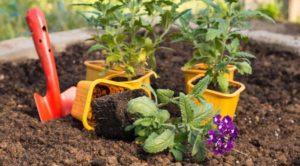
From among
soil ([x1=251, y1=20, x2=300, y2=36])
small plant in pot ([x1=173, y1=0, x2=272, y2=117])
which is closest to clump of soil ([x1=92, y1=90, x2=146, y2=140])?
small plant in pot ([x1=173, y1=0, x2=272, y2=117])

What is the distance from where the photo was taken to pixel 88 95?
2732 mm

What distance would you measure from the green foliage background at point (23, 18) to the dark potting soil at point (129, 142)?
2.98ft

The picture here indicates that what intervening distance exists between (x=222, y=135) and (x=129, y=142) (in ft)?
1.30

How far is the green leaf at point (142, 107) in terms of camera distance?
241 centimetres

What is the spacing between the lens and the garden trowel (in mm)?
2910

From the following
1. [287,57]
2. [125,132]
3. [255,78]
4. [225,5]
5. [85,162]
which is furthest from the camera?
[287,57]

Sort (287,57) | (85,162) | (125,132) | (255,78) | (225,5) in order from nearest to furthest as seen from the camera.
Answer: (85,162) < (125,132) < (225,5) < (255,78) < (287,57)

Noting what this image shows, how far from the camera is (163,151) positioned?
8.26 ft

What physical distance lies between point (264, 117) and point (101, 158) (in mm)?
1020

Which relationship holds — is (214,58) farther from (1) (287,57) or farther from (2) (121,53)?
(1) (287,57)

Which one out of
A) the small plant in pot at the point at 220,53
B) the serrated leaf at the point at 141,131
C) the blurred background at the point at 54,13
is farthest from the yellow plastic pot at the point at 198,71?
the blurred background at the point at 54,13

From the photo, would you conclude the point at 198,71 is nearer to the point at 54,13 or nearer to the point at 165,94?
the point at 165,94

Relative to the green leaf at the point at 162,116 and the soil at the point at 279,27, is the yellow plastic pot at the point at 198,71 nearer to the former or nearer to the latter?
the green leaf at the point at 162,116

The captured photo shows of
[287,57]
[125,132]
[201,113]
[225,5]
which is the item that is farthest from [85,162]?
[287,57]
